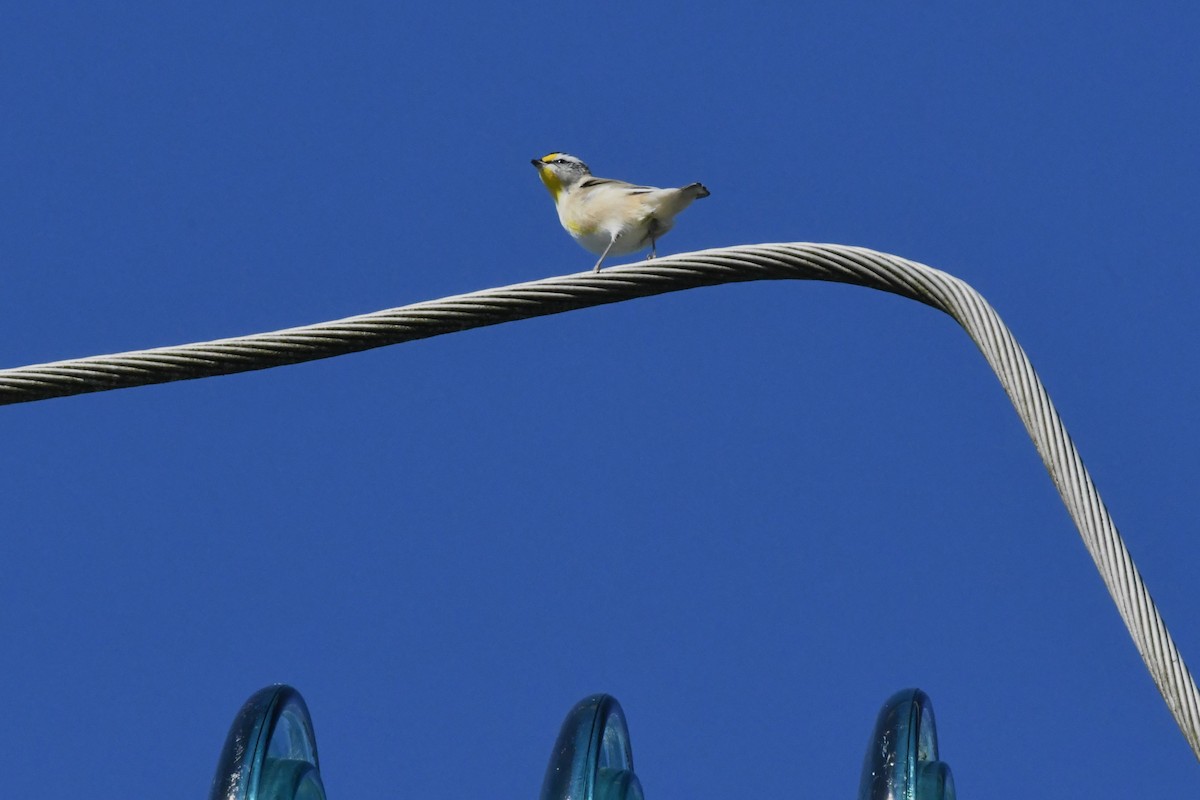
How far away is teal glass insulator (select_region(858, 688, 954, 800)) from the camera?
225 inches

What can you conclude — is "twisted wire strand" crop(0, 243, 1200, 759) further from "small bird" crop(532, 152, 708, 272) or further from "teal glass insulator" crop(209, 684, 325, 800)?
"small bird" crop(532, 152, 708, 272)

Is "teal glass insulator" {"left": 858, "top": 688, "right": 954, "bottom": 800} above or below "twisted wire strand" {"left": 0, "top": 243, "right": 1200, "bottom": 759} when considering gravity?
below

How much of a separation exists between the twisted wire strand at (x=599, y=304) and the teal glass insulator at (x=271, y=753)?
1157 millimetres

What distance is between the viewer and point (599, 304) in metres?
6.47

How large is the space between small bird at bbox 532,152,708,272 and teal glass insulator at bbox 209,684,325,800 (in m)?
5.21

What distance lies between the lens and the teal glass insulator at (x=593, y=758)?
5.94 m

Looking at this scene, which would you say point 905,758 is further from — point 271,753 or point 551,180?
point 551,180

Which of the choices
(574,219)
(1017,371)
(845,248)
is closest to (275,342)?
(845,248)

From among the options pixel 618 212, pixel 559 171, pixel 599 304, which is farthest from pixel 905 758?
pixel 559 171

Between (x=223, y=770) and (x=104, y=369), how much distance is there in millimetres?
1499

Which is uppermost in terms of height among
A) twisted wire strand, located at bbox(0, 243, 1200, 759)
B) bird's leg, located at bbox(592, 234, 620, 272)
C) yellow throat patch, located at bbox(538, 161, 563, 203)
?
yellow throat patch, located at bbox(538, 161, 563, 203)

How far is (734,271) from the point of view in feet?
20.8

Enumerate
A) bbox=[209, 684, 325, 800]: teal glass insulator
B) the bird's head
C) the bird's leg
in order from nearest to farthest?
bbox=[209, 684, 325, 800]: teal glass insulator → the bird's leg → the bird's head

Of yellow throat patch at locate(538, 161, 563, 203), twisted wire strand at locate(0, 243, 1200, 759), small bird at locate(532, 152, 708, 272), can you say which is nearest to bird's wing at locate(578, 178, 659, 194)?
small bird at locate(532, 152, 708, 272)
